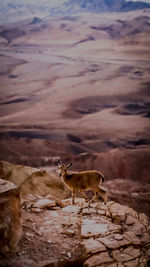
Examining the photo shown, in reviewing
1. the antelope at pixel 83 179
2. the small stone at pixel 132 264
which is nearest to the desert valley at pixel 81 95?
the antelope at pixel 83 179

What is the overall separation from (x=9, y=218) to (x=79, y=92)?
2851cm

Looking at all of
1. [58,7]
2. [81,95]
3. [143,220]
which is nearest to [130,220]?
[143,220]

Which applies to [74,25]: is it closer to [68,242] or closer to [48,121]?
[48,121]

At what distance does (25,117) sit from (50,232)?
21.2 metres

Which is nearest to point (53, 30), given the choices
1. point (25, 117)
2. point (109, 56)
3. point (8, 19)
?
point (8, 19)

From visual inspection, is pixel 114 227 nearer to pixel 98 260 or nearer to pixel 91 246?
pixel 91 246

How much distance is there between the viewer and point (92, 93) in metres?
32.4

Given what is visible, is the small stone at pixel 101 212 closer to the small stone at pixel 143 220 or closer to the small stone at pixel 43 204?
the small stone at pixel 143 220

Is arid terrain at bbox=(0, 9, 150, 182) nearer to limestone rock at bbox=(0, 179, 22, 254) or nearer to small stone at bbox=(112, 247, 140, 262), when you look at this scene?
small stone at bbox=(112, 247, 140, 262)

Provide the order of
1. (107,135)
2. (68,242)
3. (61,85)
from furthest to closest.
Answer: (61,85), (107,135), (68,242)

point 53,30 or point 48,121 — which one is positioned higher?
point 53,30

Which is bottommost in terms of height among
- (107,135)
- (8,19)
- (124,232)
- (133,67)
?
(107,135)

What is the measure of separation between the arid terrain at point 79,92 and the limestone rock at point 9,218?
41.4 feet

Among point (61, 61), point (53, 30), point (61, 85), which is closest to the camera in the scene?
point (61, 85)
